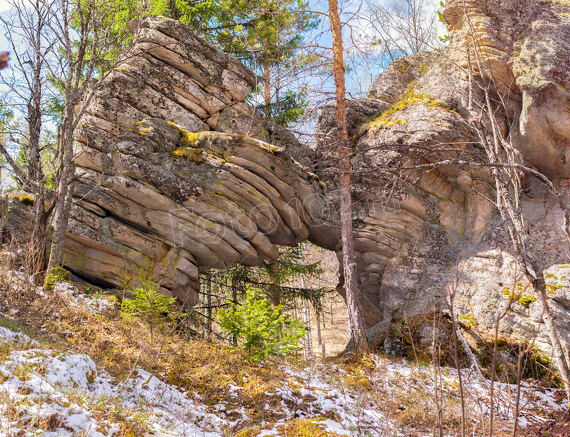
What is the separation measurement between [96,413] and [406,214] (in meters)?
9.76

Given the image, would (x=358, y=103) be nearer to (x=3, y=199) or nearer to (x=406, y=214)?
(x=406, y=214)

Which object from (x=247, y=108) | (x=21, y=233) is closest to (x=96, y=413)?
(x=21, y=233)

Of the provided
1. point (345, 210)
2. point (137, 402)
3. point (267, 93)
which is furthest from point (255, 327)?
point (267, 93)

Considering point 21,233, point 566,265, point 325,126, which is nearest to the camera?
point 21,233

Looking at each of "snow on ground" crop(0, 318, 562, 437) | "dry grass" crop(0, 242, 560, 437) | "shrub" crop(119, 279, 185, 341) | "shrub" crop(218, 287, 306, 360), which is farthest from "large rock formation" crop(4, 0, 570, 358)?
"snow on ground" crop(0, 318, 562, 437)

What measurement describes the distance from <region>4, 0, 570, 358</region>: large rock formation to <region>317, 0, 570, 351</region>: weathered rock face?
0.04m

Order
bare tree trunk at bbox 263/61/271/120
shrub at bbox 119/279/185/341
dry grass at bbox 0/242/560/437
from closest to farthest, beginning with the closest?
dry grass at bbox 0/242/560/437 < shrub at bbox 119/279/185/341 < bare tree trunk at bbox 263/61/271/120

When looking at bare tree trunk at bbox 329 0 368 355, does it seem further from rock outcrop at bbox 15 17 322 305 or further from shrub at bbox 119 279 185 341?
shrub at bbox 119 279 185 341

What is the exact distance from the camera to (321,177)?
1210 cm

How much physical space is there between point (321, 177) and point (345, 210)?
111 inches

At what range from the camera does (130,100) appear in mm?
9828

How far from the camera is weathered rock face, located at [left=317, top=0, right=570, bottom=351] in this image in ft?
30.9

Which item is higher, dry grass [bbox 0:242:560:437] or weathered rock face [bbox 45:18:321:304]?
weathered rock face [bbox 45:18:321:304]

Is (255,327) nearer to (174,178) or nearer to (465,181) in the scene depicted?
(174,178)
